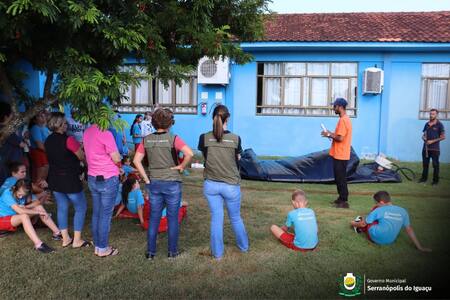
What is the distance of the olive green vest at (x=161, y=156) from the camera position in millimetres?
4504

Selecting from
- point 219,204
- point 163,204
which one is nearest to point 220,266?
point 219,204

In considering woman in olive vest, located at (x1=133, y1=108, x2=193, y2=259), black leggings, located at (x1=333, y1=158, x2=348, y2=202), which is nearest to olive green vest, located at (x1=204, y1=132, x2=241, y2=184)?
woman in olive vest, located at (x1=133, y1=108, x2=193, y2=259)

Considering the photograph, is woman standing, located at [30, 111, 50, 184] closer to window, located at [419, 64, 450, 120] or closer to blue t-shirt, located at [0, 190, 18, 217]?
blue t-shirt, located at [0, 190, 18, 217]

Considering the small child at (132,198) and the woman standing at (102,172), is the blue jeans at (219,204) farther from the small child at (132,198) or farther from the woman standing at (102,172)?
the small child at (132,198)

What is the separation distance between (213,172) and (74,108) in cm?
154

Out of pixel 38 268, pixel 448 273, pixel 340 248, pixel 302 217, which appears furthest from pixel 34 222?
pixel 448 273

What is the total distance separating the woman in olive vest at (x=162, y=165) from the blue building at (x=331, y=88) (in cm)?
840

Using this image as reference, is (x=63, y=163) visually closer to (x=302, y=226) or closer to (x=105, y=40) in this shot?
(x=105, y=40)

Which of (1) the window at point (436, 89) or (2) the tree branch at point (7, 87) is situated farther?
(1) the window at point (436, 89)

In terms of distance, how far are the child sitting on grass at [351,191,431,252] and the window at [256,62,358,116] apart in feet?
29.6

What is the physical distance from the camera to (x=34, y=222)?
563 centimetres

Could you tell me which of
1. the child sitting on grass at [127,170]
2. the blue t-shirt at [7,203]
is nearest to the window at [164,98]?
the child sitting on grass at [127,170]

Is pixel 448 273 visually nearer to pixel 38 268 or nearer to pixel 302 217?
pixel 302 217

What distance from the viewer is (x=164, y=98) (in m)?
15.0
